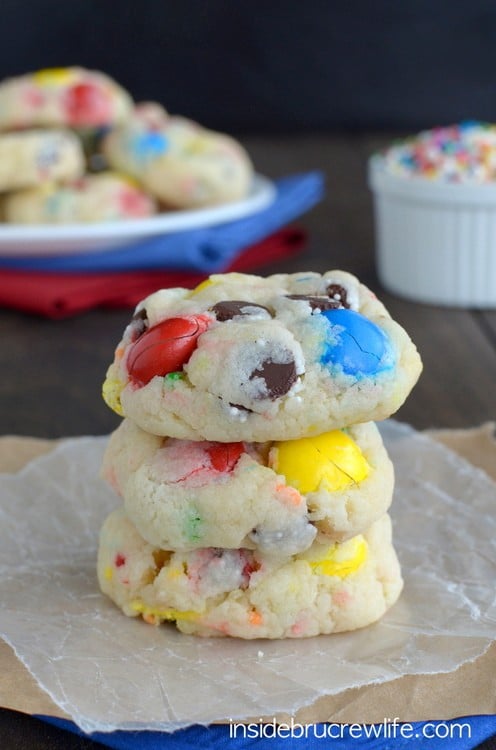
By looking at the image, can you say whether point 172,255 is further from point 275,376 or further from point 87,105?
point 275,376

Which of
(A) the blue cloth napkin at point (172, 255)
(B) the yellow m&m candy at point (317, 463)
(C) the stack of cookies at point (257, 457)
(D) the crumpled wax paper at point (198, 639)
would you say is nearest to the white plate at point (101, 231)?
(A) the blue cloth napkin at point (172, 255)

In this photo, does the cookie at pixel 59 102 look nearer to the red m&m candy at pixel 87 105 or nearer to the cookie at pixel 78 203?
the red m&m candy at pixel 87 105

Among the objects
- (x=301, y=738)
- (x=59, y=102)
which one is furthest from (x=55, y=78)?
→ (x=301, y=738)

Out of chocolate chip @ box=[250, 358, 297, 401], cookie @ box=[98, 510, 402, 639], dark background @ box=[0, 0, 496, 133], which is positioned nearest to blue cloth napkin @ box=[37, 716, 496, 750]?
cookie @ box=[98, 510, 402, 639]

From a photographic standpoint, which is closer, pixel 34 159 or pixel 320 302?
pixel 320 302

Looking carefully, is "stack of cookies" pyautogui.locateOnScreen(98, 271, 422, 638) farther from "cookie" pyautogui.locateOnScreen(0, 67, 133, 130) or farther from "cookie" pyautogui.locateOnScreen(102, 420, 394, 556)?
"cookie" pyautogui.locateOnScreen(0, 67, 133, 130)

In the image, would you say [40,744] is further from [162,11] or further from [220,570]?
[162,11]

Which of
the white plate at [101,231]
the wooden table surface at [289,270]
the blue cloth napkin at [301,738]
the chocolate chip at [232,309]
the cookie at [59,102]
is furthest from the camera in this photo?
the cookie at [59,102]
